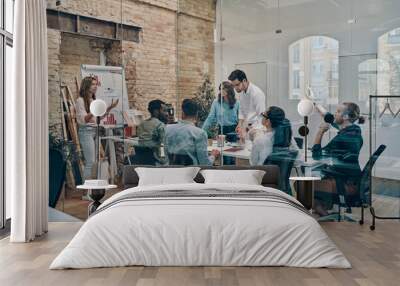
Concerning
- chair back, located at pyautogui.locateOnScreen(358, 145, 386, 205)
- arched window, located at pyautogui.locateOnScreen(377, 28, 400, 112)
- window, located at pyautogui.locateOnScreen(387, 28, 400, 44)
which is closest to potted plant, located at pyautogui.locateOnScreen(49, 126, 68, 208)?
chair back, located at pyautogui.locateOnScreen(358, 145, 386, 205)

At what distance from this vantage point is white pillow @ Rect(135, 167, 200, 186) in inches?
285

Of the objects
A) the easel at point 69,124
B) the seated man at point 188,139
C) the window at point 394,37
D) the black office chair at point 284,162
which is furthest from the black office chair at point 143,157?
the window at point 394,37

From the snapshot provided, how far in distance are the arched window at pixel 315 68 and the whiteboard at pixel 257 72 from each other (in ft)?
1.18

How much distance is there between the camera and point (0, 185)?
695 cm

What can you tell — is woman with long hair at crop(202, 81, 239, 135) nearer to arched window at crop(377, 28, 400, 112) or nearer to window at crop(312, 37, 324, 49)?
window at crop(312, 37, 324, 49)

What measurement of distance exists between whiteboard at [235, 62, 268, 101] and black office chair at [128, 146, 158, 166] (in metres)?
1.73

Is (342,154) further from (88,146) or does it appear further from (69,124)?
(69,124)

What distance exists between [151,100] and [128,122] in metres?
0.45

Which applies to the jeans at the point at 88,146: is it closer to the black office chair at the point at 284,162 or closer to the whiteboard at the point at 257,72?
the whiteboard at the point at 257,72

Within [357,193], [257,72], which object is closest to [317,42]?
[257,72]

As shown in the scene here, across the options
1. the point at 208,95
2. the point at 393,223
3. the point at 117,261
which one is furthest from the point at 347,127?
the point at 117,261

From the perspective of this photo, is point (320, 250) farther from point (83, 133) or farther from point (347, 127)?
point (83, 133)

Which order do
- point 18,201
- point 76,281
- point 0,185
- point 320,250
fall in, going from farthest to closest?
1. point 0,185
2. point 18,201
3. point 320,250
4. point 76,281

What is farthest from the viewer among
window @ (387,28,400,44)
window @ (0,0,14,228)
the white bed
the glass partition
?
the glass partition
